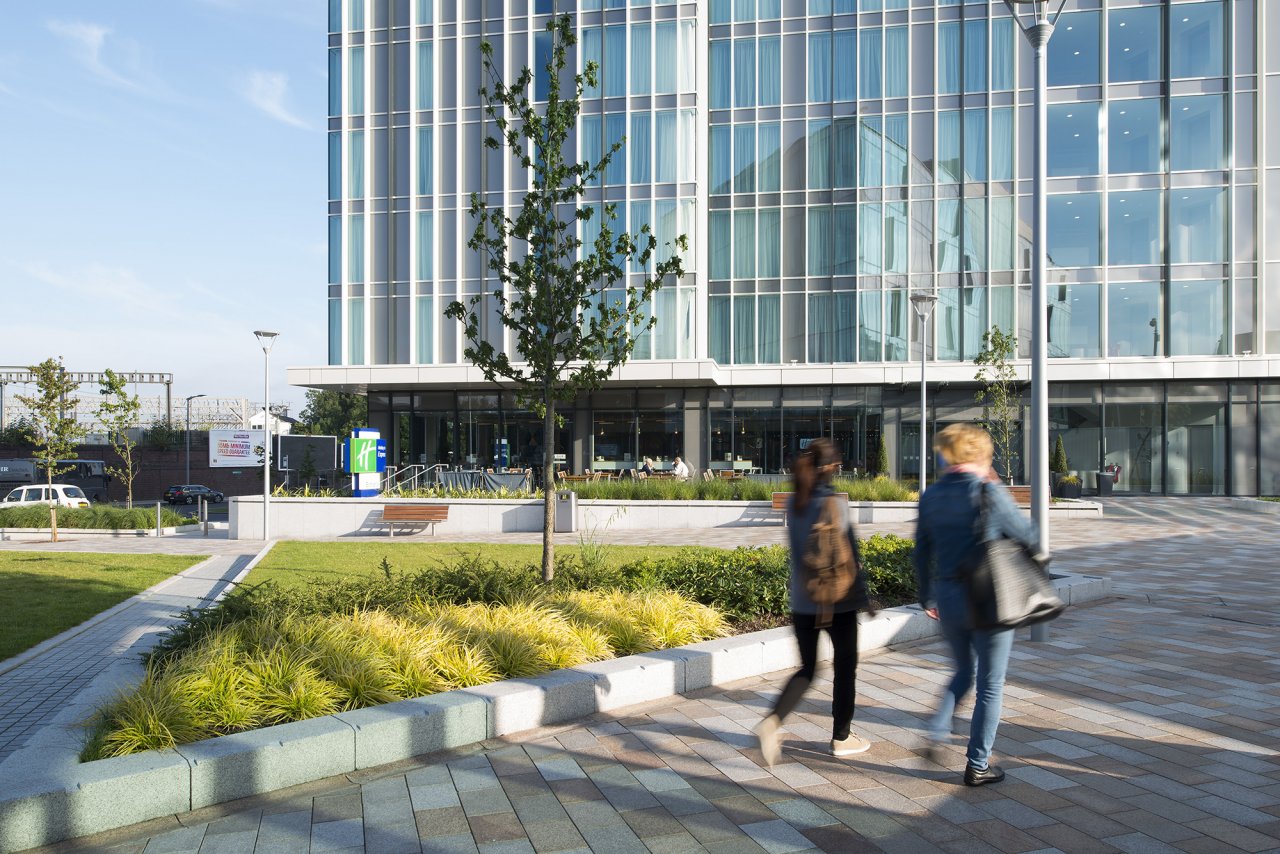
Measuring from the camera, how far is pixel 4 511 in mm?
26656

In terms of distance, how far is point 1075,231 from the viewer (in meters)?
31.8

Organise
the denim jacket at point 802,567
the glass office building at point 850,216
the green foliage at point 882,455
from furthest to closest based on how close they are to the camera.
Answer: the green foliage at point 882,455
the glass office building at point 850,216
the denim jacket at point 802,567

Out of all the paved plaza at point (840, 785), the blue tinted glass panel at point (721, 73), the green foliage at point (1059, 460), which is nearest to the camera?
the paved plaza at point (840, 785)

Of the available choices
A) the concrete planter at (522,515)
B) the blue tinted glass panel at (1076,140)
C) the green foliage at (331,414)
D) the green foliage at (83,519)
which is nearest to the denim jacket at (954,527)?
the concrete planter at (522,515)

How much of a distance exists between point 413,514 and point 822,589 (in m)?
17.1

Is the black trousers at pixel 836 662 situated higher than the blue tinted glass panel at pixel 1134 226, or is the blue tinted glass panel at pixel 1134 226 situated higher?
the blue tinted glass panel at pixel 1134 226

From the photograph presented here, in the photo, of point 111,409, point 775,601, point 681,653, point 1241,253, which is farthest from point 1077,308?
point 111,409

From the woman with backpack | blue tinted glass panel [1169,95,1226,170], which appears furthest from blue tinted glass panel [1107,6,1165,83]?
the woman with backpack

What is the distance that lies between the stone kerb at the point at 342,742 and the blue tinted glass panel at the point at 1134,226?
29547 millimetres

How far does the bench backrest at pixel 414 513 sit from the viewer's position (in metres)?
20.9

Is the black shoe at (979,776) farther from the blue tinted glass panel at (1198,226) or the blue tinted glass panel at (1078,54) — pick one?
the blue tinted glass panel at (1078,54)

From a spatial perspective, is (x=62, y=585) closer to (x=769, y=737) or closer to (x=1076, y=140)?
(x=769, y=737)

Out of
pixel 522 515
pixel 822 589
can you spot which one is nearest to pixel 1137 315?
pixel 522 515

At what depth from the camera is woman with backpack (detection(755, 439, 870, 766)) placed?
5164 millimetres
